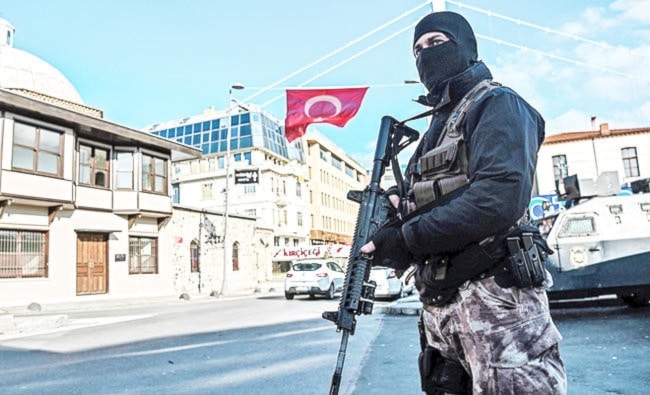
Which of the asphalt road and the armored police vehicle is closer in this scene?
the asphalt road

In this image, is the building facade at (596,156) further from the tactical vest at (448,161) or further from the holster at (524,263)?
the holster at (524,263)

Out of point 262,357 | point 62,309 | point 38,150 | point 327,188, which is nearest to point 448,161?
point 262,357

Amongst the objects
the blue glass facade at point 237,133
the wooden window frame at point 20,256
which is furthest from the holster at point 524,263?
the blue glass facade at point 237,133

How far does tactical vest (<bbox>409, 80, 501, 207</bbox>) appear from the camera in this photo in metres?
1.90

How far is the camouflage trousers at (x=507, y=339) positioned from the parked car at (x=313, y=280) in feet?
49.8

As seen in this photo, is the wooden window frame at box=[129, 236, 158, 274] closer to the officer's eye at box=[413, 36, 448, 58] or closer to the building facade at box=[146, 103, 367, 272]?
the officer's eye at box=[413, 36, 448, 58]

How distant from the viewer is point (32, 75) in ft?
92.4

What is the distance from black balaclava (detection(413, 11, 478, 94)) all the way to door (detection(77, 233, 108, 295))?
809 inches

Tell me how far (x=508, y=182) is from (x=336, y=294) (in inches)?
650

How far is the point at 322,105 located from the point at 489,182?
438 inches

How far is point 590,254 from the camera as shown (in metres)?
8.30

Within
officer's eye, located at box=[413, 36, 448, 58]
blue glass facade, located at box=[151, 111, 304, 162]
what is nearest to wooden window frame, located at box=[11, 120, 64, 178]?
officer's eye, located at box=[413, 36, 448, 58]

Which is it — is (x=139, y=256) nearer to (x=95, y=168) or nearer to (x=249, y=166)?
(x=95, y=168)

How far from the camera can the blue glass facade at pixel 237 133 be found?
2021 inches
